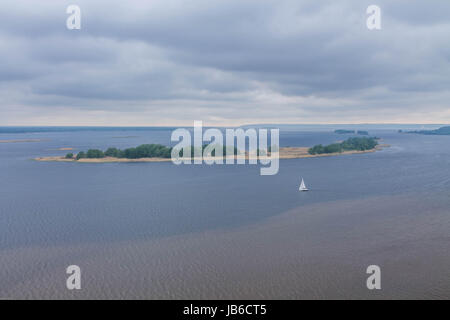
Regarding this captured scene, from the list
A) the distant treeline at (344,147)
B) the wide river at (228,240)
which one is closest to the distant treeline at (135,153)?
the distant treeline at (344,147)

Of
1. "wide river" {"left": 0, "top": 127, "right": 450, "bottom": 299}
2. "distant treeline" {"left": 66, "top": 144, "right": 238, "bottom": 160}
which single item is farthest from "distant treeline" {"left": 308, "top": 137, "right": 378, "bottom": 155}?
"wide river" {"left": 0, "top": 127, "right": 450, "bottom": 299}

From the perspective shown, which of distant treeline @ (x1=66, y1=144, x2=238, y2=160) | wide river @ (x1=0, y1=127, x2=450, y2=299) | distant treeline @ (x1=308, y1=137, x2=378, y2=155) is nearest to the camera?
wide river @ (x1=0, y1=127, x2=450, y2=299)

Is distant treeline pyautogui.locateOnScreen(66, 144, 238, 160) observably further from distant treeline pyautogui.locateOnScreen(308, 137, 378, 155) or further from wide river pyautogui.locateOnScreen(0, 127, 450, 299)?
wide river pyautogui.locateOnScreen(0, 127, 450, 299)

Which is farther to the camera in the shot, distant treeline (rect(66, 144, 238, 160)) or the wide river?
distant treeline (rect(66, 144, 238, 160))

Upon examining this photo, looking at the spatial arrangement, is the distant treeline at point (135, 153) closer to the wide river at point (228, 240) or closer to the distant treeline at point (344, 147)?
the distant treeline at point (344, 147)

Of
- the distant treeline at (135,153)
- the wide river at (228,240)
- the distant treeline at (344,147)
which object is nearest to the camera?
the wide river at (228,240)

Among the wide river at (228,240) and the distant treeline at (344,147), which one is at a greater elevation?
the distant treeline at (344,147)

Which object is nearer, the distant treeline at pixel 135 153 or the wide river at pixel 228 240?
the wide river at pixel 228 240
